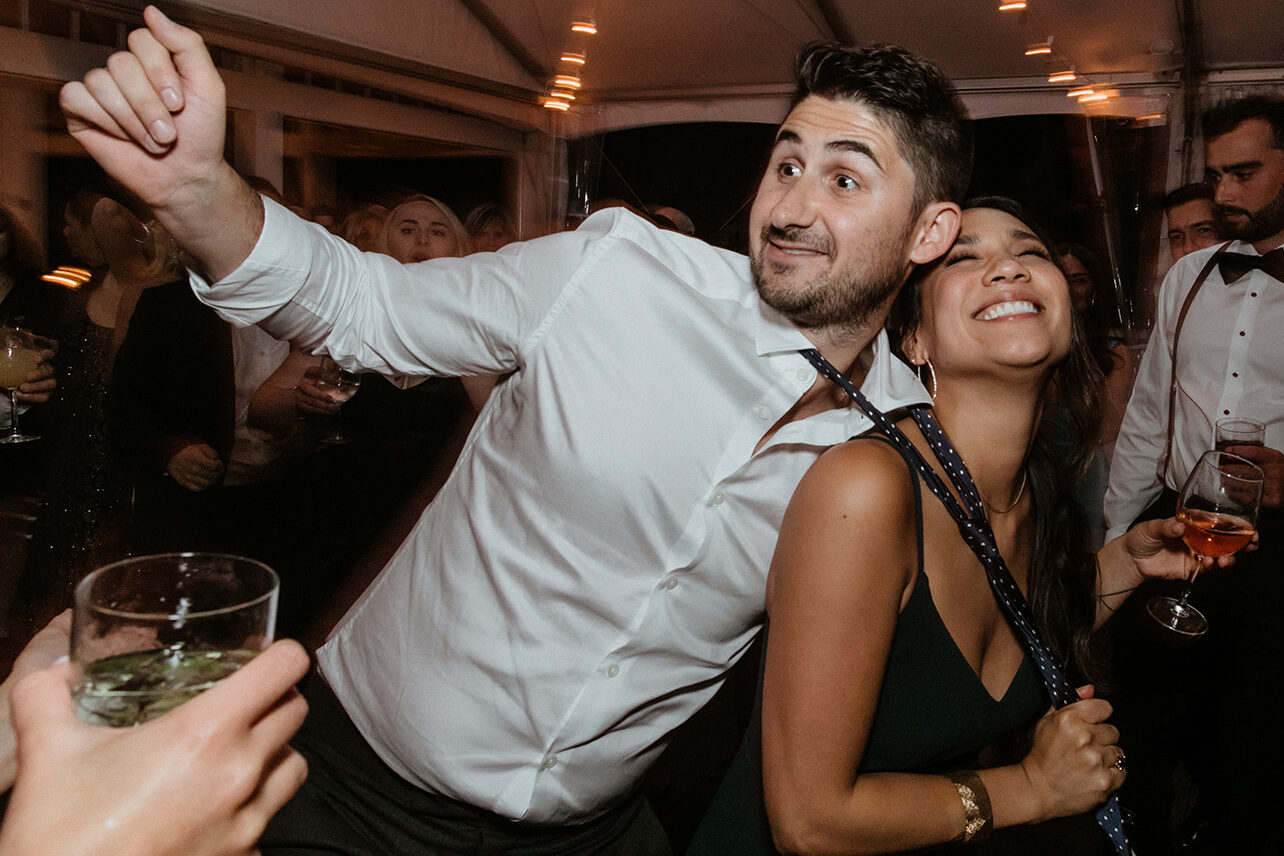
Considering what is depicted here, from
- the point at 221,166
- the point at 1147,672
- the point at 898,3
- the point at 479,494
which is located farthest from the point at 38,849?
the point at 898,3

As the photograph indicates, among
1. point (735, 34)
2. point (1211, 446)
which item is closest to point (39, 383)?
point (735, 34)

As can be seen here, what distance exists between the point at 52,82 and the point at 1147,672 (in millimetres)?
4484

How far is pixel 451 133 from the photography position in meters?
4.85

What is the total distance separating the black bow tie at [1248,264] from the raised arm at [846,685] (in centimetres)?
272

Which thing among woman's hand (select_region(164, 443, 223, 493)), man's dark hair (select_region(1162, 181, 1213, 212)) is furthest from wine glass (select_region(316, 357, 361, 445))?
man's dark hair (select_region(1162, 181, 1213, 212))

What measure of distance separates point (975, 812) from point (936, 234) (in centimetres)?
92

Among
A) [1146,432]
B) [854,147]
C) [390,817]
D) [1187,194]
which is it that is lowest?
[390,817]

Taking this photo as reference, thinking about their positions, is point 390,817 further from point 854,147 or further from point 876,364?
point 854,147

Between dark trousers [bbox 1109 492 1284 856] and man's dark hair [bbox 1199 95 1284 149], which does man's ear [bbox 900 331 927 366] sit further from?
man's dark hair [bbox 1199 95 1284 149]

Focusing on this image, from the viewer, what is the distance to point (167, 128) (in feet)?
2.82

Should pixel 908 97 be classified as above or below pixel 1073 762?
above

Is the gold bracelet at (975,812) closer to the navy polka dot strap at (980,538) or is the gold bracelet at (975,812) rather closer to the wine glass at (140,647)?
the navy polka dot strap at (980,538)

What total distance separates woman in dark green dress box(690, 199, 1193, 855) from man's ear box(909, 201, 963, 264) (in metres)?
0.05

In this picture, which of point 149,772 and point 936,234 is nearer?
point 149,772
